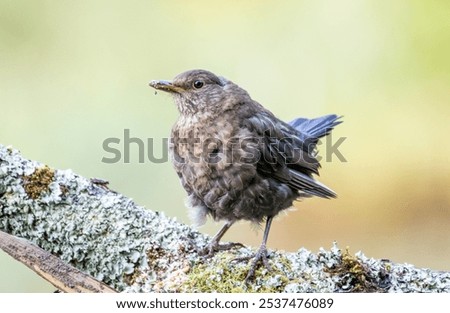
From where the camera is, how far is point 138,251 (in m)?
3.13

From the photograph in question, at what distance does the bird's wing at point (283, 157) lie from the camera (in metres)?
3.73

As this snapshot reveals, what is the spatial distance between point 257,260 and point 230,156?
73 centimetres

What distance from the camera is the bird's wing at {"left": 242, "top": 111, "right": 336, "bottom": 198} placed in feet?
12.2

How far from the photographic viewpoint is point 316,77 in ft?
16.3

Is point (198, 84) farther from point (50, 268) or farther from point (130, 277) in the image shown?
point (50, 268)

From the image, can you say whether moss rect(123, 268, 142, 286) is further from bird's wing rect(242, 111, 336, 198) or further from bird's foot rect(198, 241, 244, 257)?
bird's wing rect(242, 111, 336, 198)

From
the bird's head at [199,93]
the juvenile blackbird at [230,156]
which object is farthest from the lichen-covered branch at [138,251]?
the bird's head at [199,93]

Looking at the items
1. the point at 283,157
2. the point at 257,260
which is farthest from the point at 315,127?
the point at 257,260

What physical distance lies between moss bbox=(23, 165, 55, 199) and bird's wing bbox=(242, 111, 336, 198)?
3.72 feet

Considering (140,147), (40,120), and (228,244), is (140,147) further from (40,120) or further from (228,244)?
(228,244)

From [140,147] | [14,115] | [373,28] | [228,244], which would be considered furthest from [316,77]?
[14,115]

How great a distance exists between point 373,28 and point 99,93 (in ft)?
7.34

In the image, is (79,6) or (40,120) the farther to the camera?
(79,6)

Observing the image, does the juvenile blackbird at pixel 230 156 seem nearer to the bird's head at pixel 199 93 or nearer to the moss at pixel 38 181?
the bird's head at pixel 199 93
